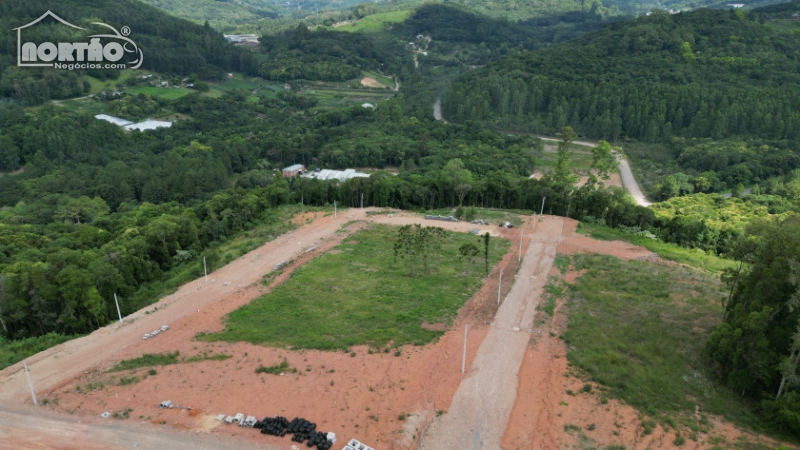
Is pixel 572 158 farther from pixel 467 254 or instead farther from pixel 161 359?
pixel 161 359

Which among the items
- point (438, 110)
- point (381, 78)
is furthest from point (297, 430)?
point (381, 78)

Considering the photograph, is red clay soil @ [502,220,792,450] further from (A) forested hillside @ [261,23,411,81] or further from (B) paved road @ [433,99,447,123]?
(A) forested hillside @ [261,23,411,81]

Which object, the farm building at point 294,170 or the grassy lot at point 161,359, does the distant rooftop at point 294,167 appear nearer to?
the farm building at point 294,170

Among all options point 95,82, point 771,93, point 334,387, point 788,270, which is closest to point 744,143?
point 771,93

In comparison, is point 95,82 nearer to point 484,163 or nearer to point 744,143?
point 484,163

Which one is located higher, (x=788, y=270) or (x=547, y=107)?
(x=547, y=107)

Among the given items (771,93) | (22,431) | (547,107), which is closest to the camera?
(22,431)

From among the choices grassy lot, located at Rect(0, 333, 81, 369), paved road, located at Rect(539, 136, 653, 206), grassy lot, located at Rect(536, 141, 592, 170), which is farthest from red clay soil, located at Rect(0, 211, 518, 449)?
grassy lot, located at Rect(536, 141, 592, 170)
